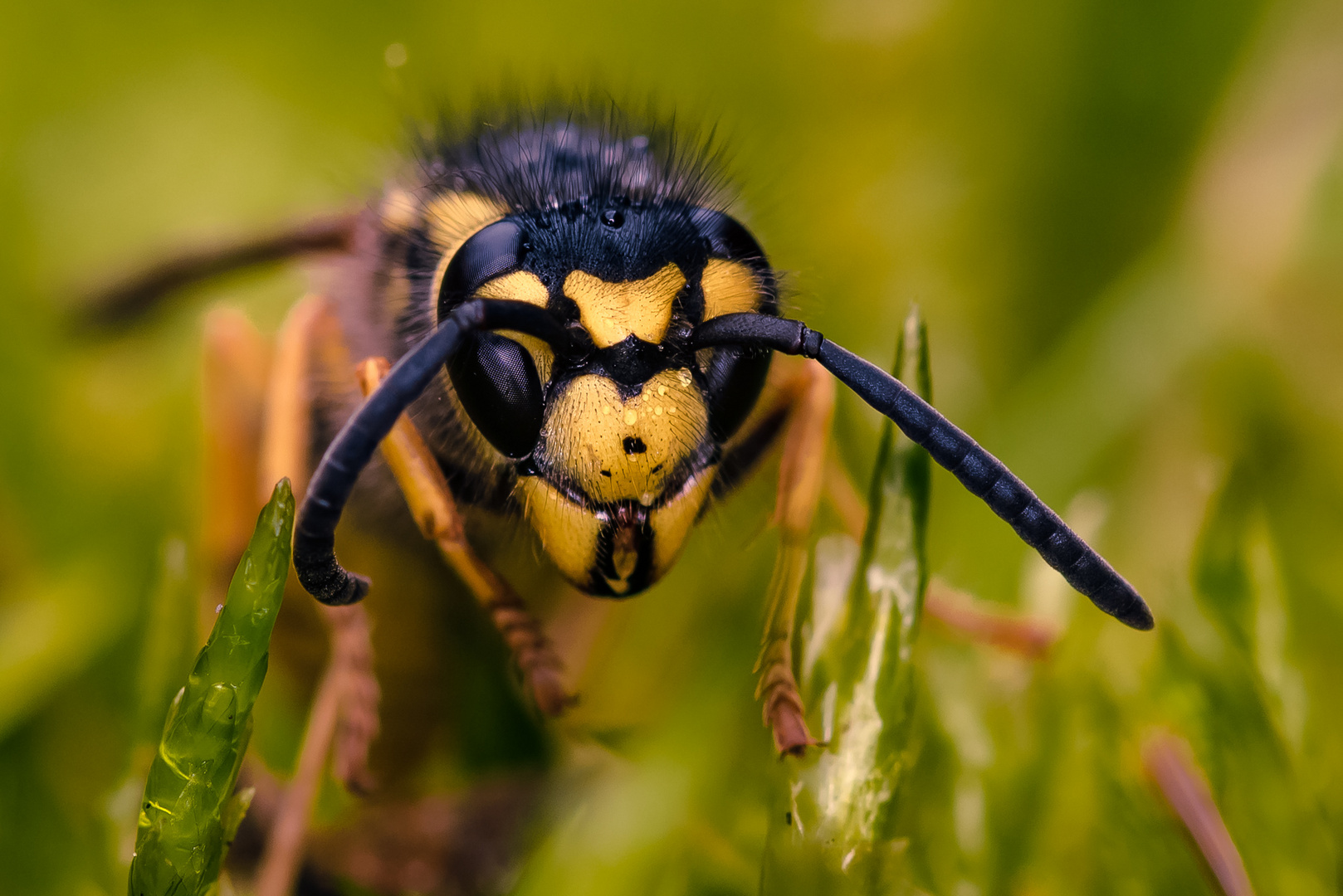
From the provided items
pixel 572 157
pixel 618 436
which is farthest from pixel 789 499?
pixel 572 157

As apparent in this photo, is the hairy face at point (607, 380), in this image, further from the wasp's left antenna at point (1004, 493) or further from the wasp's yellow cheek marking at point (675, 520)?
the wasp's left antenna at point (1004, 493)

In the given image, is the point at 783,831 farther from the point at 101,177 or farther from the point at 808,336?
the point at 101,177

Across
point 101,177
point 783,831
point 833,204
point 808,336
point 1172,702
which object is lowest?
point 783,831

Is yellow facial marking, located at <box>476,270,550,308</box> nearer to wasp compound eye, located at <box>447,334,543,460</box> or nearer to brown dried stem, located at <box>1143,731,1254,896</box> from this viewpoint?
wasp compound eye, located at <box>447,334,543,460</box>

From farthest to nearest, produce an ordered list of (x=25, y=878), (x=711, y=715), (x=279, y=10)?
(x=279, y=10)
(x=711, y=715)
(x=25, y=878)

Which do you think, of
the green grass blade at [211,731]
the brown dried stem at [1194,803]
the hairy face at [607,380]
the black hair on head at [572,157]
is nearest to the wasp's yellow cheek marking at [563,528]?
the hairy face at [607,380]

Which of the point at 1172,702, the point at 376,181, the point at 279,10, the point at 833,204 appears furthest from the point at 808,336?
the point at 279,10

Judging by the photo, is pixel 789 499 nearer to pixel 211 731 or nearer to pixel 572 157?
pixel 572 157
